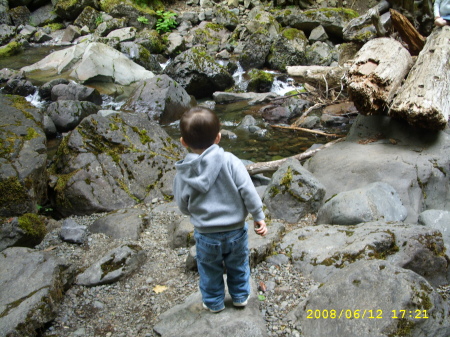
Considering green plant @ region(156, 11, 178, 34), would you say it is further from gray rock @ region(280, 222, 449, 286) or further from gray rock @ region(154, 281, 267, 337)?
gray rock @ region(154, 281, 267, 337)

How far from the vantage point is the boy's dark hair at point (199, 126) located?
7.26 feet

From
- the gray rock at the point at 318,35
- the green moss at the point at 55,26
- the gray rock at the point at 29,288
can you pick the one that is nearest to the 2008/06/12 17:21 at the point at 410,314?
the gray rock at the point at 29,288

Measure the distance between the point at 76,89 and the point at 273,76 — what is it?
6.58 metres

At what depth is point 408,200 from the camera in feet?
14.2

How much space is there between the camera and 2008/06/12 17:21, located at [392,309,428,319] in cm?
217

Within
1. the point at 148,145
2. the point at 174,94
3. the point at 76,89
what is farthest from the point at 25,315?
the point at 76,89

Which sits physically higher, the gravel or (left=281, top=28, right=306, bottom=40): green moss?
the gravel

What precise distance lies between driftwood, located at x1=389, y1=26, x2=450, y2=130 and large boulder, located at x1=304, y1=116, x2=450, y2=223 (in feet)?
1.30

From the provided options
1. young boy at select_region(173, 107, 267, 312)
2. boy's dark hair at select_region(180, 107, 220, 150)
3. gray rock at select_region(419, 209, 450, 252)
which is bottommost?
gray rock at select_region(419, 209, 450, 252)

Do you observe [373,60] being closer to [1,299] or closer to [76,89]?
[1,299]

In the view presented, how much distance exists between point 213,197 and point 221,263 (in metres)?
0.50

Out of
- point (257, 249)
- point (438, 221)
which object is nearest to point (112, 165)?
point (257, 249)

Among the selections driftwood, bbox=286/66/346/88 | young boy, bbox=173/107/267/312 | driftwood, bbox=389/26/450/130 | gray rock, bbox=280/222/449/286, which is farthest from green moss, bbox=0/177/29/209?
driftwood, bbox=286/66/346/88

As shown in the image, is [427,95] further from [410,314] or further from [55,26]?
[55,26]
